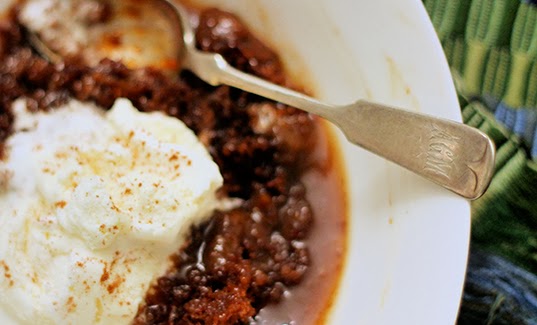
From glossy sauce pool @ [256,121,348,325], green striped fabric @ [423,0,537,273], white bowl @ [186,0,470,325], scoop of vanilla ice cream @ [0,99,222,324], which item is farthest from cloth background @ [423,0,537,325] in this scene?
scoop of vanilla ice cream @ [0,99,222,324]

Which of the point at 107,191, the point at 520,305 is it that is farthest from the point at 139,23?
the point at 520,305

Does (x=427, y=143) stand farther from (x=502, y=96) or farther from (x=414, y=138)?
(x=502, y=96)

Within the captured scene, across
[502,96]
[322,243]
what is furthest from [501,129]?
[322,243]

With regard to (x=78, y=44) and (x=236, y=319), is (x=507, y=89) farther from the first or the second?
(x=78, y=44)

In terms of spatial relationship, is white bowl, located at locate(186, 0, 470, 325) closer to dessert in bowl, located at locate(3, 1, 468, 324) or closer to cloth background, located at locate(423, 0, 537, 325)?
dessert in bowl, located at locate(3, 1, 468, 324)

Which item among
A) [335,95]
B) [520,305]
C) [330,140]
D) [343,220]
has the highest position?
[335,95]

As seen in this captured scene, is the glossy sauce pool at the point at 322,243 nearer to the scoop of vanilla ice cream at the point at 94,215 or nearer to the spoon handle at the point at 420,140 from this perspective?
the spoon handle at the point at 420,140

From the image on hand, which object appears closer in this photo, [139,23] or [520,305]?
[520,305]

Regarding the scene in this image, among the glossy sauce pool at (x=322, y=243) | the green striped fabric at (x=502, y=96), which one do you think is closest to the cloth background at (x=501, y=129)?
the green striped fabric at (x=502, y=96)
